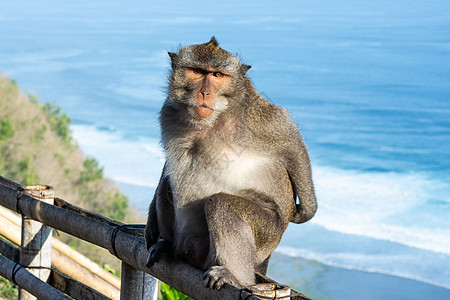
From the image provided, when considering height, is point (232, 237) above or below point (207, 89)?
below

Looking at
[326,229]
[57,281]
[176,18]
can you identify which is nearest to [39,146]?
[326,229]

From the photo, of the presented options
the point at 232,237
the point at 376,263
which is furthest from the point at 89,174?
the point at 232,237

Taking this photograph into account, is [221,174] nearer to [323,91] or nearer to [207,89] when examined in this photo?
[207,89]

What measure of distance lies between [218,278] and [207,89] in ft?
2.86

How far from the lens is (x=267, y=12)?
247 ft

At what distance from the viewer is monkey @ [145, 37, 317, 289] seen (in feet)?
9.16

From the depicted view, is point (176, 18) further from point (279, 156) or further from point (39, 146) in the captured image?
point (279, 156)

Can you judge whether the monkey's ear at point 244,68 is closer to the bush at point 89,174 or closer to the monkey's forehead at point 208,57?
the monkey's forehead at point 208,57

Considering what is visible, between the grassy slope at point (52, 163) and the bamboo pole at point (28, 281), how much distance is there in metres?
17.3

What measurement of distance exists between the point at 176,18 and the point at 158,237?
75.0 metres

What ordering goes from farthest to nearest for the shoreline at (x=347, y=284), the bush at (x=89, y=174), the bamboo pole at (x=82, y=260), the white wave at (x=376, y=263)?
the bush at (x=89, y=174)
the white wave at (x=376, y=263)
the shoreline at (x=347, y=284)
the bamboo pole at (x=82, y=260)

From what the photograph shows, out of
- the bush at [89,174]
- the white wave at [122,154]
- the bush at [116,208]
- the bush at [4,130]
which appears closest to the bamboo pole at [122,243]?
the bush at [116,208]

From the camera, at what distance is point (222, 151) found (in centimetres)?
283

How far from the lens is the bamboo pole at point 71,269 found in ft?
11.9
